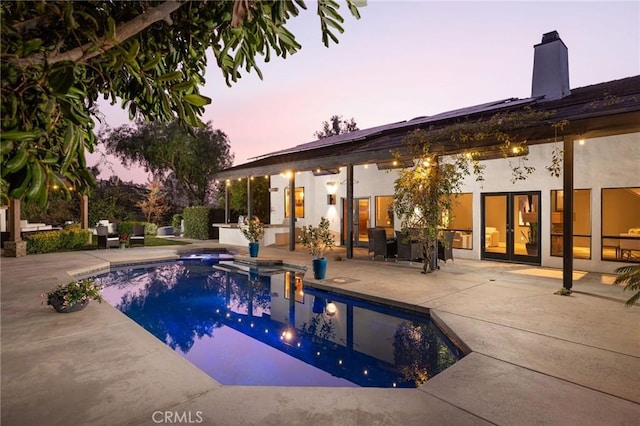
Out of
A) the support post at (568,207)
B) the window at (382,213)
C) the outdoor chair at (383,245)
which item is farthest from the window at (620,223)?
the window at (382,213)

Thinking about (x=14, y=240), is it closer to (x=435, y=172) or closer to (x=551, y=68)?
(x=435, y=172)

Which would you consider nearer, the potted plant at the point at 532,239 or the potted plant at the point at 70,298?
the potted plant at the point at 70,298

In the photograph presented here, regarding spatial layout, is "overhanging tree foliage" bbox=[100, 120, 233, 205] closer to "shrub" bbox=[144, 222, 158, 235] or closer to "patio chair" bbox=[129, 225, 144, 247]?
"shrub" bbox=[144, 222, 158, 235]

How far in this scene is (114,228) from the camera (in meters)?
17.9

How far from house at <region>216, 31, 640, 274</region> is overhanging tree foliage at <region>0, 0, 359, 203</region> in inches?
265

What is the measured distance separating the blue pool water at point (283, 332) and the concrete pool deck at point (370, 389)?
580mm

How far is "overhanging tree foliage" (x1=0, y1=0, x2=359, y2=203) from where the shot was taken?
99 cm

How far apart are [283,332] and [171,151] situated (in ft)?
67.1

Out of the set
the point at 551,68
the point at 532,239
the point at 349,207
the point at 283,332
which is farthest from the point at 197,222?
the point at 551,68

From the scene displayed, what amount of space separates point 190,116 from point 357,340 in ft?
14.9

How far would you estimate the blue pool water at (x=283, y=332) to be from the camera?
165 inches

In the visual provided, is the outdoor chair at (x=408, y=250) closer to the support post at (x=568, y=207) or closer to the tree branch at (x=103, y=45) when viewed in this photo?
the support post at (x=568, y=207)

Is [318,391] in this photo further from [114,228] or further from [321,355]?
[114,228]

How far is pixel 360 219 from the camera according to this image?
14.9 metres
